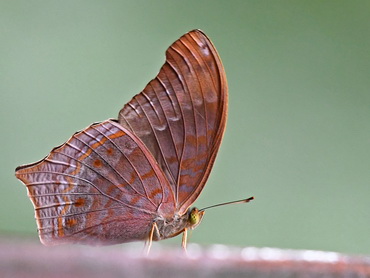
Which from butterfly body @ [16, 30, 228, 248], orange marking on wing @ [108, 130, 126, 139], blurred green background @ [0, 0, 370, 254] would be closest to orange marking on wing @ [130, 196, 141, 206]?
butterfly body @ [16, 30, 228, 248]

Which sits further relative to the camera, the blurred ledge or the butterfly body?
the butterfly body

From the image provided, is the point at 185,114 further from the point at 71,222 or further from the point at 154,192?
the point at 71,222

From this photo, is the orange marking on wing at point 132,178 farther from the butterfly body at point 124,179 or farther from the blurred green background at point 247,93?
the blurred green background at point 247,93

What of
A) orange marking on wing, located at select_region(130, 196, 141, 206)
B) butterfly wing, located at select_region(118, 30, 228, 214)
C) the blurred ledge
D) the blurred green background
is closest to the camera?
the blurred ledge

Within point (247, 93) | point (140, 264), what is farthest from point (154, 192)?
point (247, 93)

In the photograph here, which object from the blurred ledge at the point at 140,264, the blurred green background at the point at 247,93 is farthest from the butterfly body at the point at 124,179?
the blurred green background at the point at 247,93

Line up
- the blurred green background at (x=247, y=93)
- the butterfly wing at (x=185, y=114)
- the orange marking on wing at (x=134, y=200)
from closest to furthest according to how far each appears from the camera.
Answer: the butterfly wing at (x=185, y=114)
the orange marking on wing at (x=134, y=200)
the blurred green background at (x=247, y=93)

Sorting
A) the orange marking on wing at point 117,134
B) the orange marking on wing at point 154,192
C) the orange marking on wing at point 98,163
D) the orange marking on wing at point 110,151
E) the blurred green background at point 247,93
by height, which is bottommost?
the orange marking on wing at point 154,192

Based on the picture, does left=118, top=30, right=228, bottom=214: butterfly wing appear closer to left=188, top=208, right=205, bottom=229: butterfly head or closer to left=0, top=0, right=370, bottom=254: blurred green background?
left=188, top=208, right=205, bottom=229: butterfly head
